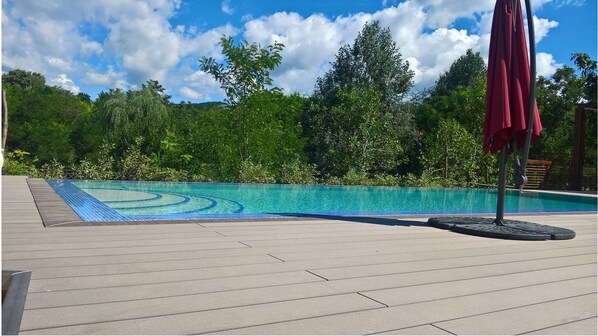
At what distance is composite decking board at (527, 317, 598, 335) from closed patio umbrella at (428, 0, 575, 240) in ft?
6.97

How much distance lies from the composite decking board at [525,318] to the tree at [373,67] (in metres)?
16.5

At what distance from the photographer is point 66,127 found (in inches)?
826

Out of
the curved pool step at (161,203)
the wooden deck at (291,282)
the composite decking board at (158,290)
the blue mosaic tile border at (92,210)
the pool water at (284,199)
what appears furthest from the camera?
the pool water at (284,199)

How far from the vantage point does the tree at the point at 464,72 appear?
82.9 feet

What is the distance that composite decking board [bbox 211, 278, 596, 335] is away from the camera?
1.57 m

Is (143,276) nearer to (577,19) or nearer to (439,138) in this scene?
(577,19)

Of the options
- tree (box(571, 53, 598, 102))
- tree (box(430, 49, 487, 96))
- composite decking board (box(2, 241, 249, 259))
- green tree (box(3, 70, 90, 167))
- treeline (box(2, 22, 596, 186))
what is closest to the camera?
composite decking board (box(2, 241, 249, 259))

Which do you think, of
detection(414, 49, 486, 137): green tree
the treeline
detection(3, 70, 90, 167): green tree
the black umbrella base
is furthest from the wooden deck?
detection(3, 70, 90, 167): green tree

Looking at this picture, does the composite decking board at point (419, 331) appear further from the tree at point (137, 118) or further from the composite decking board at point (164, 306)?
the tree at point (137, 118)

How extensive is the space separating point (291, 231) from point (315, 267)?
128 centimetres

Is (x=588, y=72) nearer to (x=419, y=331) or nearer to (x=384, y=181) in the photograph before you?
(x=384, y=181)

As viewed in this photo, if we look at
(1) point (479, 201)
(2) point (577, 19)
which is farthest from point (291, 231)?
(2) point (577, 19)

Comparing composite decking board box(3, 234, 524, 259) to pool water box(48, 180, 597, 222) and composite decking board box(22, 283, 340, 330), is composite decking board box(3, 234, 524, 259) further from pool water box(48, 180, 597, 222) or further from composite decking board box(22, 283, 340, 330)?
pool water box(48, 180, 597, 222)

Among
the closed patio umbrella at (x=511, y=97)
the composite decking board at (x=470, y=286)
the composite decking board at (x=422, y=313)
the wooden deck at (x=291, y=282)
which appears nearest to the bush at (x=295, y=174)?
the closed patio umbrella at (x=511, y=97)
